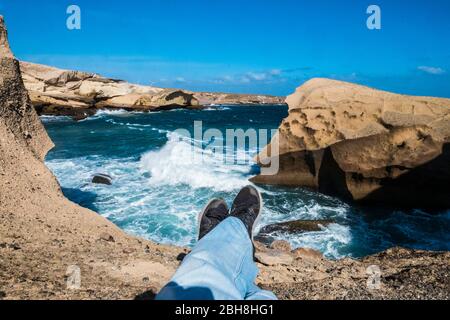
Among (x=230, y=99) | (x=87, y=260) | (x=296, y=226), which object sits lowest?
(x=296, y=226)

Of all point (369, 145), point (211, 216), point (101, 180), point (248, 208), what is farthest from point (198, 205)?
point (211, 216)

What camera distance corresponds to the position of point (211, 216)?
3.73 meters

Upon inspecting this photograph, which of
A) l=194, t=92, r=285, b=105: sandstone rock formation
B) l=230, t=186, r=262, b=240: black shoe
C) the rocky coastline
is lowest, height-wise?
l=230, t=186, r=262, b=240: black shoe

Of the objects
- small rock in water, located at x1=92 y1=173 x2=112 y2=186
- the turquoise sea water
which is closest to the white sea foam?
the turquoise sea water

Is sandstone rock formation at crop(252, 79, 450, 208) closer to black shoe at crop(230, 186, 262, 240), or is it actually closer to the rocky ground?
the rocky ground

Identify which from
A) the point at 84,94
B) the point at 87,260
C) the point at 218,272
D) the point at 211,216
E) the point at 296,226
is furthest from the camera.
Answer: the point at 84,94

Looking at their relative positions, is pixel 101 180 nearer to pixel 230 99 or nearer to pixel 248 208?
pixel 248 208

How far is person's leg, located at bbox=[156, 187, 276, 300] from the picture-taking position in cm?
183

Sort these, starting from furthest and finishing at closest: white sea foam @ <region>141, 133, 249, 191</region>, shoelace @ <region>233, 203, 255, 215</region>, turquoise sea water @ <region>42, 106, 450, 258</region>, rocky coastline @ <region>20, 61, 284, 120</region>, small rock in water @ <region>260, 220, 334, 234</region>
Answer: rocky coastline @ <region>20, 61, 284, 120</region>, white sea foam @ <region>141, 133, 249, 191</region>, small rock in water @ <region>260, 220, 334, 234</region>, turquoise sea water @ <region>42, 106, 450, 258</region>, shoelace @ <region>233, 203, 255, 215</region>

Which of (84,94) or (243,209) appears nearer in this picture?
(243,209)

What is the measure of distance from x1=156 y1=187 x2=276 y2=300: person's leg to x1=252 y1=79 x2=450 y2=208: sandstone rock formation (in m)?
7.85

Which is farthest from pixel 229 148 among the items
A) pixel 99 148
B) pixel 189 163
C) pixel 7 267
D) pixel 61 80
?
pixel 61 80

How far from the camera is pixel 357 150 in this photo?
9.69 m

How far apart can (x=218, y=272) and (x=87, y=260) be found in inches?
75.0
